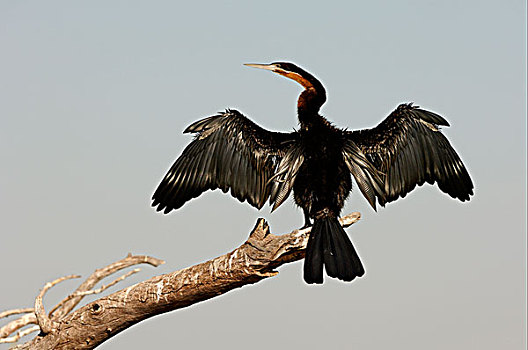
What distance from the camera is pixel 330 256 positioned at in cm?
300

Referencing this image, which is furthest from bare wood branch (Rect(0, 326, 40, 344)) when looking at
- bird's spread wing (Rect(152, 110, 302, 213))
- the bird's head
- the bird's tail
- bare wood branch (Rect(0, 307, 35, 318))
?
the bird's head

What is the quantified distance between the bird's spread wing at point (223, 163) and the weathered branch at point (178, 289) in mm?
515

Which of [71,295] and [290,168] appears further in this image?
[71,295]

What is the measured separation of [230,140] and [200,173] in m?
0.27

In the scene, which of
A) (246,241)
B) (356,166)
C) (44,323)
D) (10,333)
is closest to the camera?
(246,241)

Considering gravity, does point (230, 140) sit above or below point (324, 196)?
above

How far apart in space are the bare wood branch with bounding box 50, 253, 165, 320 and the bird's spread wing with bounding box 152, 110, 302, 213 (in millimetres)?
1131

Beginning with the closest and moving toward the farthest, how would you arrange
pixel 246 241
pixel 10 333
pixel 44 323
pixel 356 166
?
pixel 246 241, pixel 356 166, pixel 44 323, pixel 10 333

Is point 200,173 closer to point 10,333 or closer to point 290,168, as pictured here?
point 290,168

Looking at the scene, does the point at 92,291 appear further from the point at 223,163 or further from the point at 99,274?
the point at 223,163

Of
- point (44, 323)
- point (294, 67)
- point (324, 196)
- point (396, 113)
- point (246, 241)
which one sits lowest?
point (44, 323)

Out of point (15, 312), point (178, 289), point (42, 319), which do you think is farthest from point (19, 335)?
point (178, 289)

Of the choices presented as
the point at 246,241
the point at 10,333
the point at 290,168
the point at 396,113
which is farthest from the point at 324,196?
the point at 10,333

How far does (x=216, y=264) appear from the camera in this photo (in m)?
3.23
